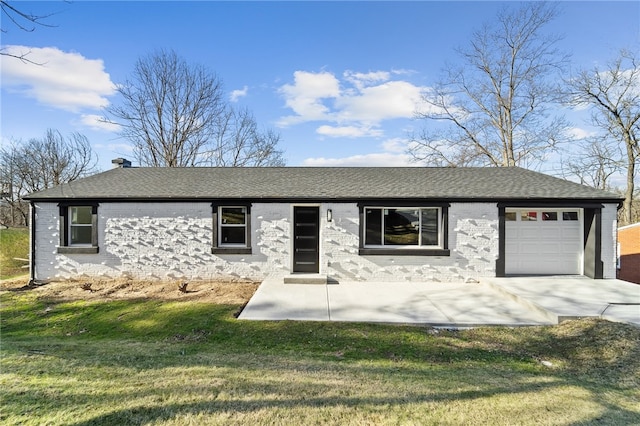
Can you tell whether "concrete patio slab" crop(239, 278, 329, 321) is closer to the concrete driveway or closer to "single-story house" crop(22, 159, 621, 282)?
the concrete driveway

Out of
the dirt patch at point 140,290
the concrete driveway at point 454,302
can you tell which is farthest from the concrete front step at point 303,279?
the dirt patch at point 140,290

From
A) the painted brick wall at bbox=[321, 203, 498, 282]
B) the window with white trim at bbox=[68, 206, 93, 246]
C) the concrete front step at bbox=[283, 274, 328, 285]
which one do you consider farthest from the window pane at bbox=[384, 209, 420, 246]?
the window with white trim at bbox=[68, 206, 93, 246]

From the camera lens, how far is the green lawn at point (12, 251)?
1195 centimetres

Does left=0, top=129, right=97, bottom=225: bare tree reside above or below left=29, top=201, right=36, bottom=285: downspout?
above

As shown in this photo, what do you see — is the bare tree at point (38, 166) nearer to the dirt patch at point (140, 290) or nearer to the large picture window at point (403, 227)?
the dirt patch at point (140, 290)

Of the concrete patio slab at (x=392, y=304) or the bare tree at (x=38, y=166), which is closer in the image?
the concrete patio slab at (x=392, y=304)

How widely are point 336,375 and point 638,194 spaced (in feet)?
92.7

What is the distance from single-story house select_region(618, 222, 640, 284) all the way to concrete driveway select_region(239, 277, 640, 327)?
315 inches

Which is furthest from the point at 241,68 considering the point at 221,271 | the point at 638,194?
the point at 638,194

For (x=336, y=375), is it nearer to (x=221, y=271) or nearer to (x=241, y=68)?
(x=221, y=271)

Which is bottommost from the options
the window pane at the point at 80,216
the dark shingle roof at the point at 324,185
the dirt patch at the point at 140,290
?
the dirt patch at the point at 140,290

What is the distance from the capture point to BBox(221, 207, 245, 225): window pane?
9.82 m

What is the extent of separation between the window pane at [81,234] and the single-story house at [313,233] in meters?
0.03

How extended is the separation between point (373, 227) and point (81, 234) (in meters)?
9.86
